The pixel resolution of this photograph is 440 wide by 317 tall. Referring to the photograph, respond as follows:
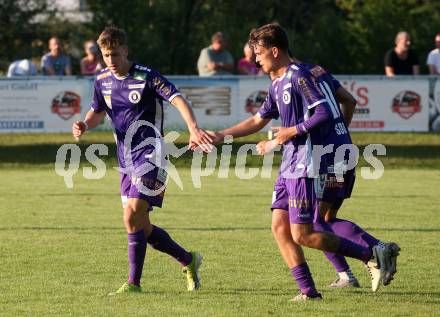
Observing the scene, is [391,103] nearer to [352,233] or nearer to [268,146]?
Answer: [352,233]

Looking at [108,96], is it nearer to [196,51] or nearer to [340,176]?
[340,176]

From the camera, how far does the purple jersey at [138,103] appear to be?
8.62 metres

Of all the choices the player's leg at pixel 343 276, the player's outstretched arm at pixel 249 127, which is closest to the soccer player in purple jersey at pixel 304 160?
the player's outstretched arm at pixel 249 127

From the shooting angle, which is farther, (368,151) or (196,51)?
(196,51)

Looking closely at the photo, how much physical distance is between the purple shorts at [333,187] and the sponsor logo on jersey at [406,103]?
44.2 feet

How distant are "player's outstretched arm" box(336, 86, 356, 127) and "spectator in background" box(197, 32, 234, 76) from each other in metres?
13.8

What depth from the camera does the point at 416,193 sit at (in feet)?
54.9

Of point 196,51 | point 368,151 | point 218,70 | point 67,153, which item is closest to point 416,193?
point 368,151

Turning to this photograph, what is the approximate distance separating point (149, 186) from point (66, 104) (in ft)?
42.8

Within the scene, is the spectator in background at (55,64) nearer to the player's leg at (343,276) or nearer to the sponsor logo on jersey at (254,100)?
the sponsor logo on jersey at (254,100)

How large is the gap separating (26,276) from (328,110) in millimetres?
2963

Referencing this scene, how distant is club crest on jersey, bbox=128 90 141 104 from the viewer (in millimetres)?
8625

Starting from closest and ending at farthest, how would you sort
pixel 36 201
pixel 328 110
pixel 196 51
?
pixel 328 110
pixel 36 201
pixel 196 51

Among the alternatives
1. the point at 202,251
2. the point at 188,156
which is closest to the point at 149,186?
the point at 202,251
